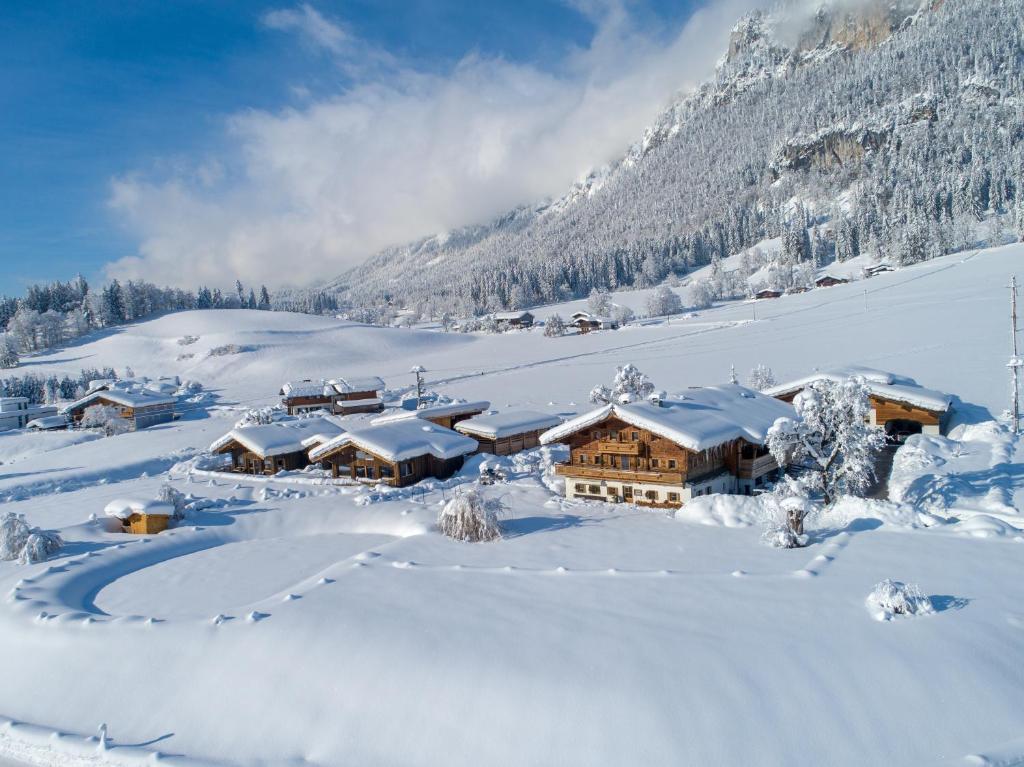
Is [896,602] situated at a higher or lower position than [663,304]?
lower

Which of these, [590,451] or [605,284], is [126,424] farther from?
[605,284]

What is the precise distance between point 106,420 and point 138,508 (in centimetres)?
5045

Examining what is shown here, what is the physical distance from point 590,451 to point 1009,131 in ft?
657

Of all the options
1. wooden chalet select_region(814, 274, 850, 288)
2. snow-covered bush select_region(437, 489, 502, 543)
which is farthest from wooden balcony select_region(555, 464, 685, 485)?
wooden chalet select_region(814, 274, 850, 288)

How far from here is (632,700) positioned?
11.8m

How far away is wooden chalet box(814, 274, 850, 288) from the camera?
→ 12425cm

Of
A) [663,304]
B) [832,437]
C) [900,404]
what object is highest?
[663,304]

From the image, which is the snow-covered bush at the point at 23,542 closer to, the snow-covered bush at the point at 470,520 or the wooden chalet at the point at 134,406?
the snow-covered bush at the point at 470,520

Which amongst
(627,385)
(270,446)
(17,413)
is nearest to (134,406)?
(17,413)

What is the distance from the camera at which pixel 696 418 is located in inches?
1099

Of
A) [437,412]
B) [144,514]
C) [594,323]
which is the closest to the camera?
[144,514]

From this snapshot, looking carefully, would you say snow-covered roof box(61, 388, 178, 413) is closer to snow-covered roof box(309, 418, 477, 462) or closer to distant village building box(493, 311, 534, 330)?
snow-covered roof box(309, 418, 477, 462)

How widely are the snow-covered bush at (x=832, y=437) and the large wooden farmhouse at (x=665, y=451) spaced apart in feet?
10.7

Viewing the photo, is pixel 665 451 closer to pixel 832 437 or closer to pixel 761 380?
pixel 832 437
